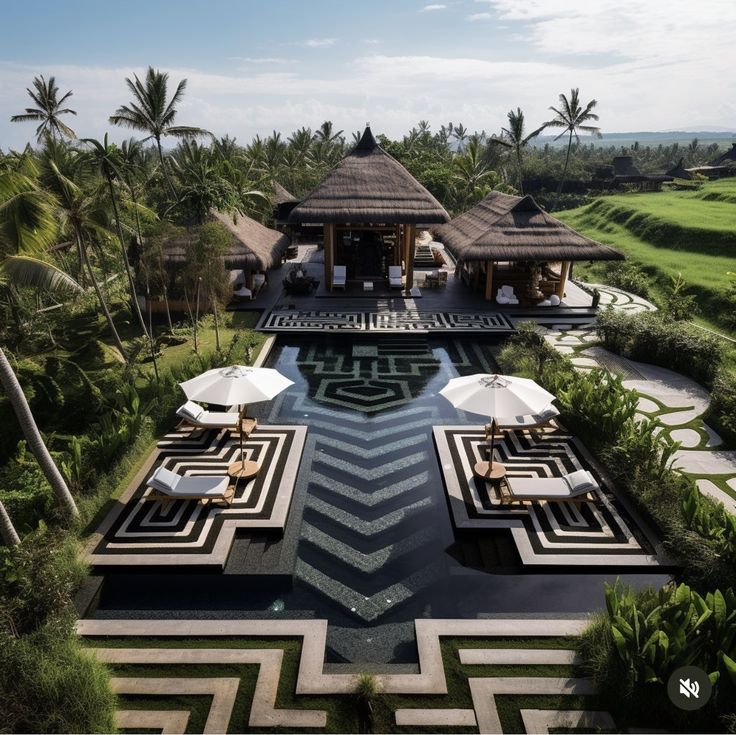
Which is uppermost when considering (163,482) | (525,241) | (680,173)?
(680,173)

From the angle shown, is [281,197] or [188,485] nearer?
[188,485]

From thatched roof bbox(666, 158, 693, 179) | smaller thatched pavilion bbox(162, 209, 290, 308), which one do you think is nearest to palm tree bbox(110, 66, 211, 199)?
smaller thatched pavilion bbox(162, 209, 290, 308)

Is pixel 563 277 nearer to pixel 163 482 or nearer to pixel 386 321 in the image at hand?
pixel 386 321

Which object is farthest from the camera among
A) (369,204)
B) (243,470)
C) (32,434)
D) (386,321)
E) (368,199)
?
(368,199)

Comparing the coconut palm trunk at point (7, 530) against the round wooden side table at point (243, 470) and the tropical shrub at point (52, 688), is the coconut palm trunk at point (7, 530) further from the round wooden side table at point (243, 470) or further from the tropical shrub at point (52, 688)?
the round wooden side table at point (243, 470)

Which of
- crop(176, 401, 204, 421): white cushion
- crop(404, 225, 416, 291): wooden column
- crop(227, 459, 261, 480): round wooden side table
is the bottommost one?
crop(227, 459, 261, 480): round wooden side table

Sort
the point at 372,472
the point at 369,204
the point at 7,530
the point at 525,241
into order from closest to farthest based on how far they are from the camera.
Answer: the point at 7,530, the point at 372,472, the point at 525,241, the point at 369,204

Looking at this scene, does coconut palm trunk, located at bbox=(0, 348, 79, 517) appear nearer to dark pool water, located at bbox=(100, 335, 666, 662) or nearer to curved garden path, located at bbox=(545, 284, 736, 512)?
dark pool water, located at bbox=(100, 335, 666, 662)

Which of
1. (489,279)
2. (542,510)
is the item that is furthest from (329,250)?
(542,510)
